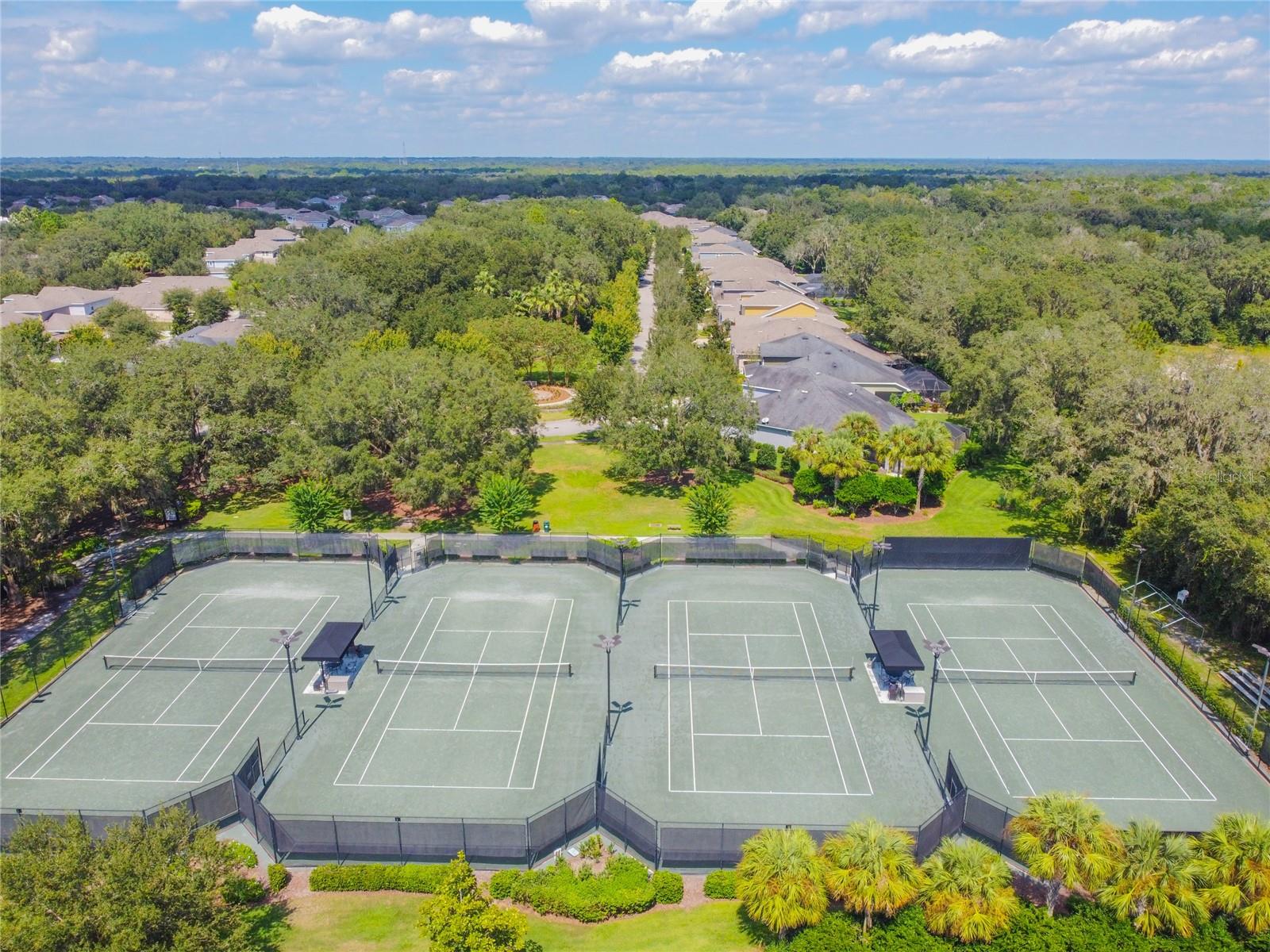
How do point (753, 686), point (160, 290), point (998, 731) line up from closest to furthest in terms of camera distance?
point (998, 731) < point (753, 686) < point (160, 290)

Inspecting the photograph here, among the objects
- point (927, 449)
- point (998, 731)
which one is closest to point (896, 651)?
point (998, 731)

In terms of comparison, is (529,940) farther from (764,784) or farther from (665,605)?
(665,605)

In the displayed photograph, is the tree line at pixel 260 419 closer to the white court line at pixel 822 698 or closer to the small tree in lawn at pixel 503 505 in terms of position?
the small tree in lawn at pixel 503 505

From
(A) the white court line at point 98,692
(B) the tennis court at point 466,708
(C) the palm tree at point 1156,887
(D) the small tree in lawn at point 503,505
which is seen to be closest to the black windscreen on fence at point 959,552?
(B) the tennis court at point 466,708

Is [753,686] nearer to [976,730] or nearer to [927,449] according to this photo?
[976,730]

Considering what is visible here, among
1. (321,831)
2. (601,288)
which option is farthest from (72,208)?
(321,831)

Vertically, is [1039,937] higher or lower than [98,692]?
higher
